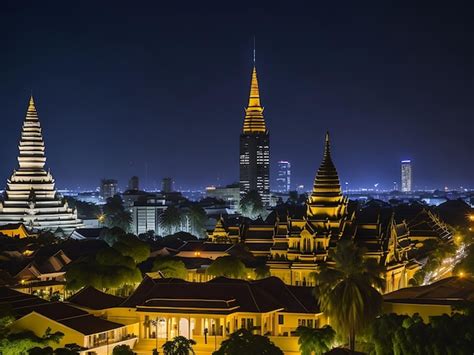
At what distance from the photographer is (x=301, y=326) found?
4666 cm

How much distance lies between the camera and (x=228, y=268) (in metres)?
63.2

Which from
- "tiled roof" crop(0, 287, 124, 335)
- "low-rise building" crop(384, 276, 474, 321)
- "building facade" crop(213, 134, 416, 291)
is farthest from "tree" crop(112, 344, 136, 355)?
"building facade" crop(213, 134, 416, 291)

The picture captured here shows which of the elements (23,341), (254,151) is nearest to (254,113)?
(254,151)

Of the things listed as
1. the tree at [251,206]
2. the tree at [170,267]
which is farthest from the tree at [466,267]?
the tree at [251,206]

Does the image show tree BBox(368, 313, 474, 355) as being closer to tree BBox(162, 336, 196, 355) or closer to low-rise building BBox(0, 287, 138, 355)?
tree BBox(162, 336, 196, 355)

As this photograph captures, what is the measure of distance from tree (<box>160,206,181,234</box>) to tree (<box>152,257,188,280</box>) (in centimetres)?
5528

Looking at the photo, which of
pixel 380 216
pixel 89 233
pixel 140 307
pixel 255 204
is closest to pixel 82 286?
pixel 140 307

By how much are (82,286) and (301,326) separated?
15315 mm

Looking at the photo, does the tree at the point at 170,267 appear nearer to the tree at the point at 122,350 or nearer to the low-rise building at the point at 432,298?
the low-rise building at the point at 432,298

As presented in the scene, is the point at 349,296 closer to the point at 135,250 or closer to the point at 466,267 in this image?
the point at 466,267

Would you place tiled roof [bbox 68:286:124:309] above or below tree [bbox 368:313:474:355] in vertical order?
above

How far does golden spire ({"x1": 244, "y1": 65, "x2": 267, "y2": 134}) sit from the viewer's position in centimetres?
14750

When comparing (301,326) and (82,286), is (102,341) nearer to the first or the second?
(301,326)

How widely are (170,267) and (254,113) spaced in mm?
86755
